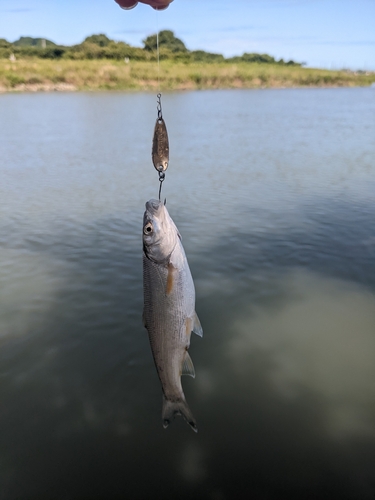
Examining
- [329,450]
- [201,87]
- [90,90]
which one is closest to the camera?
[329,450]

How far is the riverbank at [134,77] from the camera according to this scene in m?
43.4

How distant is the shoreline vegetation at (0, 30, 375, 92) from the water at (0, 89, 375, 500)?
35766 mm

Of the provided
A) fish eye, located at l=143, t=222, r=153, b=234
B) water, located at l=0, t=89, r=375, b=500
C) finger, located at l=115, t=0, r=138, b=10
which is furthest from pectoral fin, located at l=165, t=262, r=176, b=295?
finger, located at l=115, t=0, r=138, b=10

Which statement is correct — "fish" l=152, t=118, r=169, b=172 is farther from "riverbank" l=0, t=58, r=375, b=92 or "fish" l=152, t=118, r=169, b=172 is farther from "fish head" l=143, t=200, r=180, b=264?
"riverbank" l=0, t=58, r=375, b=92

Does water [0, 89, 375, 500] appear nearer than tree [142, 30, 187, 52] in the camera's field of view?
Yes

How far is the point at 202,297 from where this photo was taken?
5852mm

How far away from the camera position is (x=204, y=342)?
491 centimetres

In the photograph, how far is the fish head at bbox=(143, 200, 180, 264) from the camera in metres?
2.59

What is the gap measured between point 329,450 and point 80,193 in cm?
860

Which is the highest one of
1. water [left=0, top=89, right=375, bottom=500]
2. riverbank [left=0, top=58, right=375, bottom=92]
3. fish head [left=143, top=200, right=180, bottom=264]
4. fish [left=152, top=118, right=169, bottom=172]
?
fish [left=152, top=118, right=169, bottom=172]

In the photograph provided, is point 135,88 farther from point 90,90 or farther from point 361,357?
point 361,357

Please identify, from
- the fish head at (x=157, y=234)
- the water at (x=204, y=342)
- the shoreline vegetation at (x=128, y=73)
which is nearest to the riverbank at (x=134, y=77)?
the shoreline vegetation at (x=128, y=73)

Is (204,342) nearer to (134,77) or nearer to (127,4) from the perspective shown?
(127,4)

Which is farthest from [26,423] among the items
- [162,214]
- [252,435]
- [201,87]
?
[201,87]
